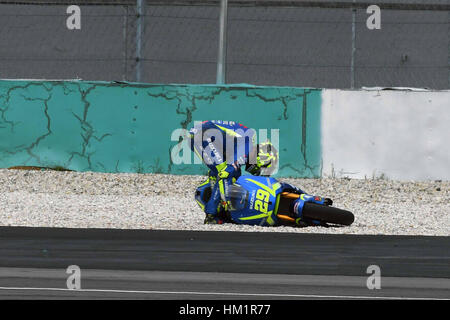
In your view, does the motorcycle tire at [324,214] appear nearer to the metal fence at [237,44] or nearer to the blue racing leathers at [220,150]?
the blue racing leathers at [220,150]

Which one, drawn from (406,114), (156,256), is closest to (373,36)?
(406,114)

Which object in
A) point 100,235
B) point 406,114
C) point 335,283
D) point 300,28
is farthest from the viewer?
point 300,28

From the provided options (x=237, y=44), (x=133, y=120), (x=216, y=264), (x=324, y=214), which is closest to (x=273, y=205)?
(x=324, y=214)

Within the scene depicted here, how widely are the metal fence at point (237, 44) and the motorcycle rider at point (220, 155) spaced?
5.75 meters

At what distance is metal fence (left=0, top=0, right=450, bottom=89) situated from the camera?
17406 mm

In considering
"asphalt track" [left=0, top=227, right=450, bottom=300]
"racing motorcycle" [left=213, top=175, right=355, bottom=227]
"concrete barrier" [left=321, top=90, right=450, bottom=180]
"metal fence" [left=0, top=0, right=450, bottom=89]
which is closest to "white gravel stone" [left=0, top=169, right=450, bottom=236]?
"racing motorcycle" [left=213, top=175, right=355, bottom=227]

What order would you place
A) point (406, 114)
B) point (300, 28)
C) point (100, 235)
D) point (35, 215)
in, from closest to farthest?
point (100, 235) < point (35, 215) < point (406, 114) < point (300, 28)

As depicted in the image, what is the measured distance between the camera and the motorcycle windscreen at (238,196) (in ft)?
36.2

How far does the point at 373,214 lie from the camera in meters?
13.1

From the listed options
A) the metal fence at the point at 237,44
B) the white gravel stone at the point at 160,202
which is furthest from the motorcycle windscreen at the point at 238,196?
the metal fence at the point at 237,44

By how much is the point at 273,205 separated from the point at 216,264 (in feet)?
8.79

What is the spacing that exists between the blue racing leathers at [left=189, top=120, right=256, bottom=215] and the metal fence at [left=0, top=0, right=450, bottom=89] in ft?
19.1
